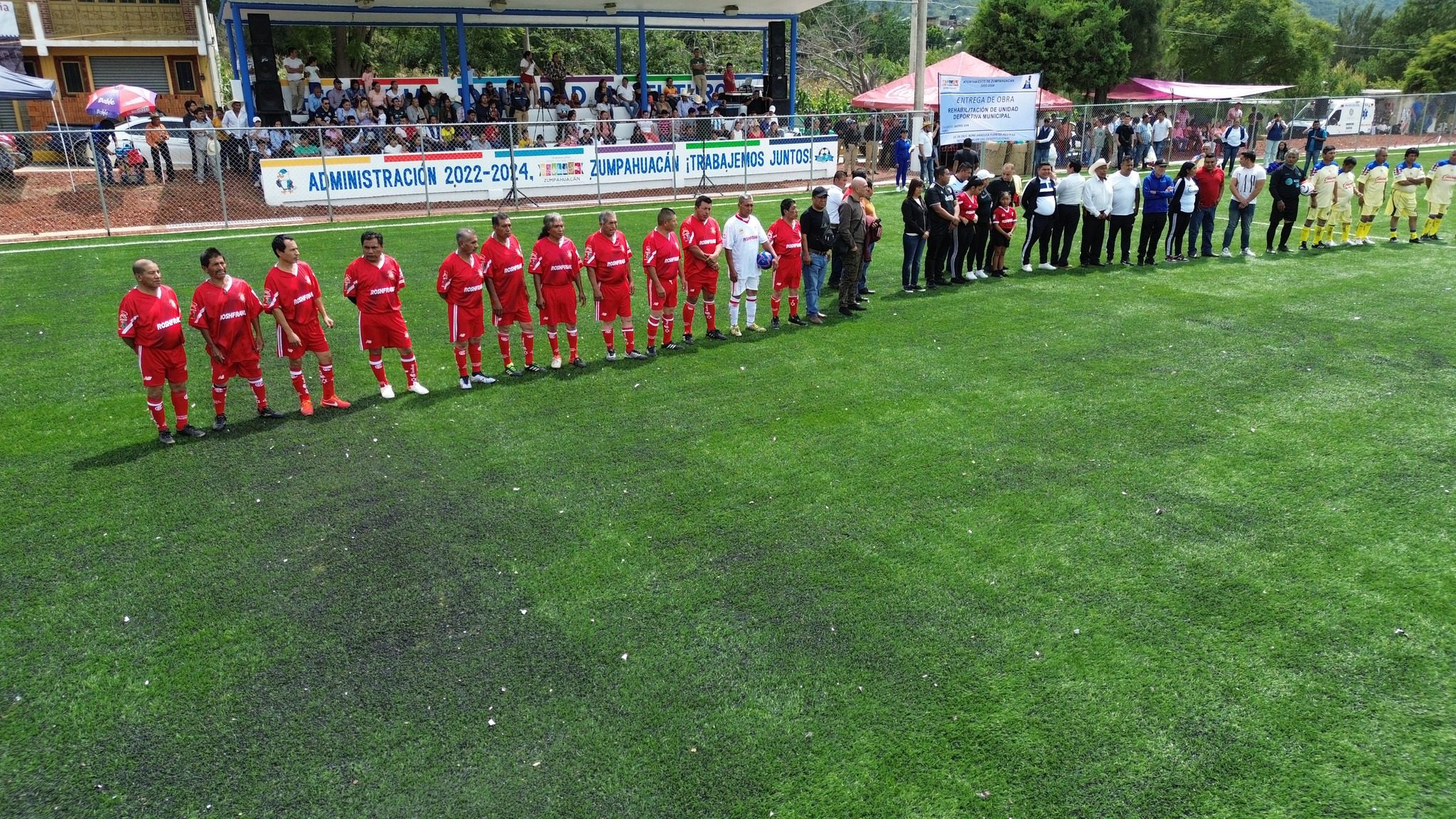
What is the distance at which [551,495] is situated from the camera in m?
7.48

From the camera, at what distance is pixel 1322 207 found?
16.8m

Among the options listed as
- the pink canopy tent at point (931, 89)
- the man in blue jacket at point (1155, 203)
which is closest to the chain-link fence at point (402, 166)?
the pink canopy tent at point (931, 89)

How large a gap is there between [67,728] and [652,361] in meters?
6.88

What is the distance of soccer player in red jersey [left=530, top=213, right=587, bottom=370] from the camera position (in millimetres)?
9914

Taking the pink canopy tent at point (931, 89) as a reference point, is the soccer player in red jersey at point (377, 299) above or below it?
below

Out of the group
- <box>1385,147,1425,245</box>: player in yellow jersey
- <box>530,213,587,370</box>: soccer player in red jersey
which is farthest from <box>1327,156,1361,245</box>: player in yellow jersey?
<box>530,213,587,370</box>: soccer player in red jersey

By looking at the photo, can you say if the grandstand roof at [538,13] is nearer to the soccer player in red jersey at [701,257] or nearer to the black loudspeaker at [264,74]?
the black loudspeaker at [264,74]

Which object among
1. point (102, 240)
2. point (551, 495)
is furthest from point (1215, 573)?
point (102, 240)

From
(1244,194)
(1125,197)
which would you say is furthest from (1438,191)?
(1125,197)

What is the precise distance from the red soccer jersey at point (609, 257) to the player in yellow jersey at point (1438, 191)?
614 inches

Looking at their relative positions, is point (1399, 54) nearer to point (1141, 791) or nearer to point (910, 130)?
point (910, 130)

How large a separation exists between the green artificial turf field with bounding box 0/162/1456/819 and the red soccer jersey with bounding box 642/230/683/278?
3.46 ft

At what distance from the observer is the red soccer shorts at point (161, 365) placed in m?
8.05

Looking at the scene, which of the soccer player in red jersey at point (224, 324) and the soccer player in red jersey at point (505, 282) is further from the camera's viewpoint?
the soccer player in red jersey at point (505, 282)
